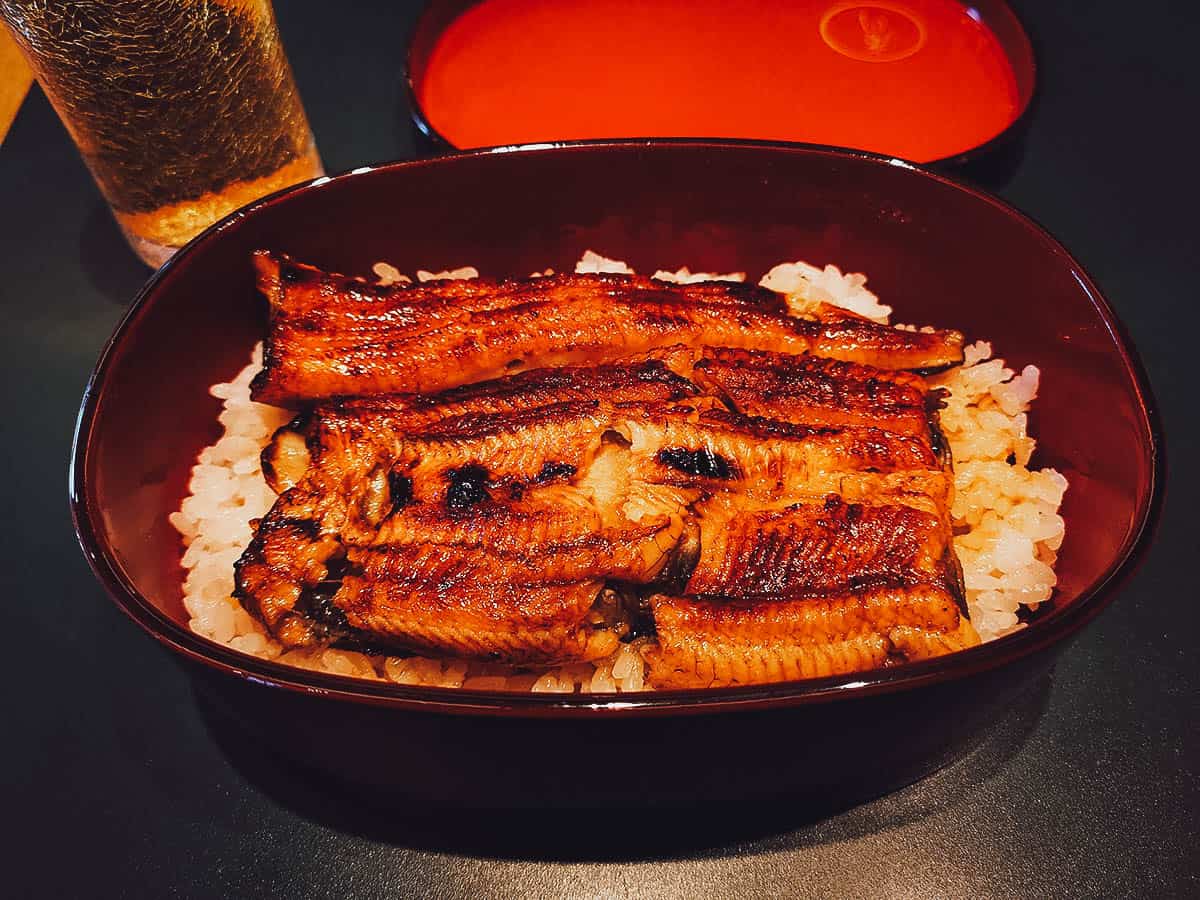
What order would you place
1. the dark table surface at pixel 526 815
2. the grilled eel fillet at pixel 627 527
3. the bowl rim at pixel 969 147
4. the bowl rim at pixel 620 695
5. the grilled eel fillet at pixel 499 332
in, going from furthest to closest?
the bowl rim at pixel 969 147
the grilled eel fillet at pixel 499 332
the dark table surface at pixel 526 815
the grilled eel fillet at pixel 627 527
the bowl rim at pixel 620 695

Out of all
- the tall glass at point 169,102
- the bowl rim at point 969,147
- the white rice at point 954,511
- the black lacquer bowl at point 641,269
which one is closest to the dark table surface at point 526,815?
the black lacquer bowl at point 641,269

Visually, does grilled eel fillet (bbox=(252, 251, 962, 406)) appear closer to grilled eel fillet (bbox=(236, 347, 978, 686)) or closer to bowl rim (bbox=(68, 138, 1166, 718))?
grilled eel fillet (bbox=(236, 347, 978, 686))

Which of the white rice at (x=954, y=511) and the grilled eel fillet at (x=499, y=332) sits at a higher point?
the grilled eel fillet at (x=499, y=332)

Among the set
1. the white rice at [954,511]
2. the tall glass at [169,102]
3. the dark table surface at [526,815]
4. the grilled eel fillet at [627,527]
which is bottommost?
the dark table surface at [526,815]

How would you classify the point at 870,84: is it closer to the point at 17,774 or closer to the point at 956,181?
the point at 956,181

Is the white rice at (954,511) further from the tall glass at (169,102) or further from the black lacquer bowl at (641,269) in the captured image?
the tall glass at (169,102)

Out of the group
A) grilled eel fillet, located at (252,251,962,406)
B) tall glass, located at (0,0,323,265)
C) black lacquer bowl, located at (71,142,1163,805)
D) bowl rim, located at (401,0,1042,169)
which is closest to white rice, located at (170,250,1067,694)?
black lacquer bowl, located at (71,142,1163,805)

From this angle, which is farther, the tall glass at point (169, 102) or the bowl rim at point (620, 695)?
the tall glass at point (169, 102)

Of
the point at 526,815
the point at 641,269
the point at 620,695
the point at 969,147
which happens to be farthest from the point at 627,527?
the point at 969,147
